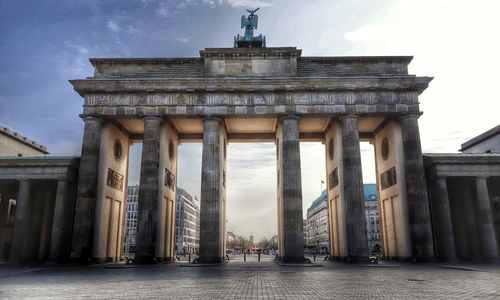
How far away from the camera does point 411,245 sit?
116 feet

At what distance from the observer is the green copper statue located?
44.2 m

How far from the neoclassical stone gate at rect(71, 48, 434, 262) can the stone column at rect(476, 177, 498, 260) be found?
549 cm

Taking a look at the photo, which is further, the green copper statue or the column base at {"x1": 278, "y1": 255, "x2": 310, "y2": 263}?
the green copper statue

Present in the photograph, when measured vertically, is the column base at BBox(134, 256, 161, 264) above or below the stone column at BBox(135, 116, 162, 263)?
below

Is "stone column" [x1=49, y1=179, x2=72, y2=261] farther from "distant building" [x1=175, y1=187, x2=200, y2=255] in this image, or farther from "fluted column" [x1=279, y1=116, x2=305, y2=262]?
"distant building" [x1=175, y1=187, x2=200, y2=255]

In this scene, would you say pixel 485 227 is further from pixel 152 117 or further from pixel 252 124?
pixel 152 117

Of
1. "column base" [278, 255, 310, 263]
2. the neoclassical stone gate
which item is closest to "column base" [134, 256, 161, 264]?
the neoclassical stone gate

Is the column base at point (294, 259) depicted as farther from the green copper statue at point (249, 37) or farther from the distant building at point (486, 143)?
the distant building at point (486, 143)

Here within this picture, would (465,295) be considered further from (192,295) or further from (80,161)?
(80,161)

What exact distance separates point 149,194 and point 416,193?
79.1 ft

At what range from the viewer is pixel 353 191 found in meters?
34.9

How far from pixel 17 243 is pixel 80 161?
352 inches

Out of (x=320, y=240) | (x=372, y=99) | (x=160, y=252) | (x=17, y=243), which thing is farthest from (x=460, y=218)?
(x=320, y=240)

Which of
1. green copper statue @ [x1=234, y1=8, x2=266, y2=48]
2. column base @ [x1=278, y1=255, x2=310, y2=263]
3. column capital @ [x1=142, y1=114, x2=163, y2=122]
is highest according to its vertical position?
green copper statue @ [x1=234, y1=8, x2=266, y2=48]
